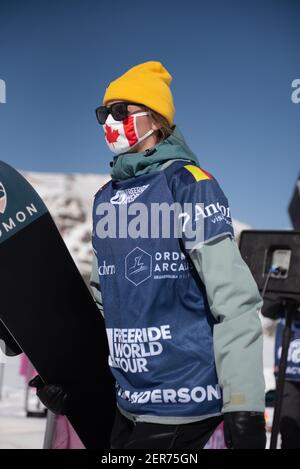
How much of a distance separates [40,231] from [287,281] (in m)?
1.91

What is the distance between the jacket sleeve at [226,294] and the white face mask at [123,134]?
0.26m

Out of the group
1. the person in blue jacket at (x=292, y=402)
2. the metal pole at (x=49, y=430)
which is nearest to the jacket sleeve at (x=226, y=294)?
the metal pole at (x=49, y=430)

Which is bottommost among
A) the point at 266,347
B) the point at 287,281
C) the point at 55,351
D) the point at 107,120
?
the point at 266,347

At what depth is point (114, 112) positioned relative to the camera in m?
1.88

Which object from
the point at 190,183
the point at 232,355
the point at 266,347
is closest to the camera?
the point at 232,355

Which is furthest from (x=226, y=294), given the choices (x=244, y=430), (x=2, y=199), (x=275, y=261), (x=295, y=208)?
(x=295, y=208)

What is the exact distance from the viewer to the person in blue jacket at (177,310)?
1507 millimetres

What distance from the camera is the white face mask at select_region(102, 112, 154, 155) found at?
1845mm

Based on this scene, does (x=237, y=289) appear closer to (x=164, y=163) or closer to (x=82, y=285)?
(x=164, y=163)

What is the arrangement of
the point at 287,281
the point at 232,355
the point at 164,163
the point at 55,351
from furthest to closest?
the point at 287,281 → the point at 55,351 → the point at 164,163 → the point at 232,355

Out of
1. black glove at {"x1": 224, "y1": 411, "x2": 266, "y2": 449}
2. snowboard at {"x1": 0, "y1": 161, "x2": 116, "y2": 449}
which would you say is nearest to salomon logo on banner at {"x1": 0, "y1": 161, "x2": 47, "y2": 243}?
snowboard at {"x1": 0, "y1": 161, "x2": 116, "y2": 449}

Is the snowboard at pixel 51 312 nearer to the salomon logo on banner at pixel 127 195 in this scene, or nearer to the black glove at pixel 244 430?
the salomon logo on banner at pixel 127 195

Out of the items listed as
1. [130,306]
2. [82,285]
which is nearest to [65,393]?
[82,285]

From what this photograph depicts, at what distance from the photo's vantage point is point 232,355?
1497 mm
